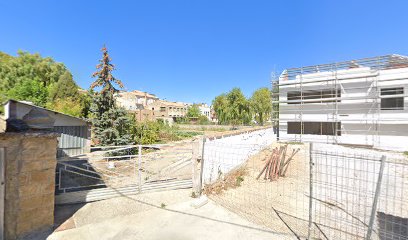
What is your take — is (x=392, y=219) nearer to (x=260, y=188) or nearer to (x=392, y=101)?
(x=260, y=188)

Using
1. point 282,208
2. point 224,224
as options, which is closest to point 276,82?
point 282,208

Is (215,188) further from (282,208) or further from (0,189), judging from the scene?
(0,189)

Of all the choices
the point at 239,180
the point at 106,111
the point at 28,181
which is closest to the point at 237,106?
the point at 106,111

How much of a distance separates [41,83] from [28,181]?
24.3 m

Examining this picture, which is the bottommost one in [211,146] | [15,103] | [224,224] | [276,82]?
[224,224]

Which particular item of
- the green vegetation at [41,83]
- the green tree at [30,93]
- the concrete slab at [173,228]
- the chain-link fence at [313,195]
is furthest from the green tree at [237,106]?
the concrete slab at [173,228]

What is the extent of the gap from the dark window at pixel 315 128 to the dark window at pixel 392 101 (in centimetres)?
350

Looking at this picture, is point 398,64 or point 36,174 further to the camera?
point 398,64

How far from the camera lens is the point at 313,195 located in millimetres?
6324

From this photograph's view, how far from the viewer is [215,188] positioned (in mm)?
6812

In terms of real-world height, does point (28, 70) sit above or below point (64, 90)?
above

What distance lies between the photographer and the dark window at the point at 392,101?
15.8 metres

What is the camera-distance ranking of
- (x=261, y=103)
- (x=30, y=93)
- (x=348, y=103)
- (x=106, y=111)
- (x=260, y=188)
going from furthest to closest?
(x=261, y=103), (x=30, y=93), (x=348, y=103), (x=106, y=111), (x=260, y=188)

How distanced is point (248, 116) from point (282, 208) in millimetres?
32903
